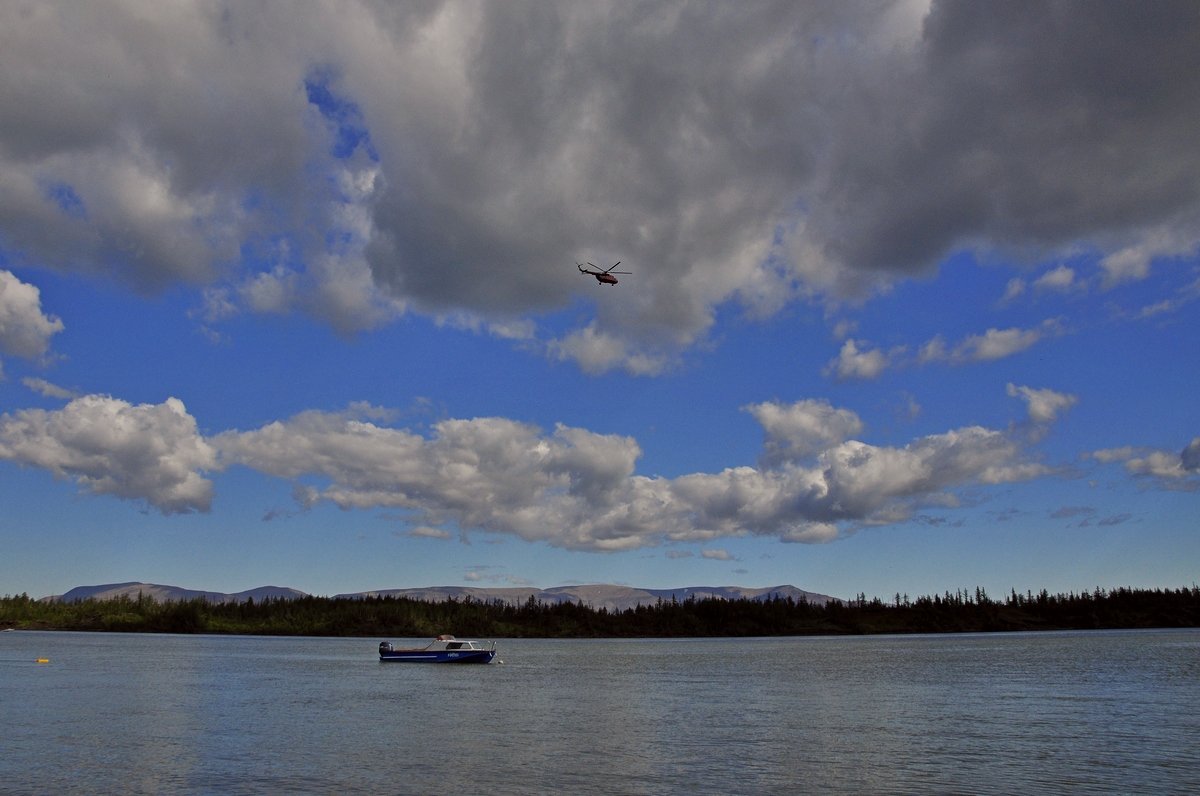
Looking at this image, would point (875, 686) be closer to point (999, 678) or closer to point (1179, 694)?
point (999, 678)

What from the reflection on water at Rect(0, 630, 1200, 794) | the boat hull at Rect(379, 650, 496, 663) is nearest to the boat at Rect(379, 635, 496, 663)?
the boat hull at Rect(379, 650, 496, 663)

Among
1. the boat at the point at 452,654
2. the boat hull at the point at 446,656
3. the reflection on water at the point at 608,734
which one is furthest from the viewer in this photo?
the boat at the point at 452,654

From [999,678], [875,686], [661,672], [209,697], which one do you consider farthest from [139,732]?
[999,678]

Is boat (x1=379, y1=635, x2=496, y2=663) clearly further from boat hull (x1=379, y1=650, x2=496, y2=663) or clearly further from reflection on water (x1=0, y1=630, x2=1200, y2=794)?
reflection on water (x1=0, y1=630, x2=1200, y2=794)

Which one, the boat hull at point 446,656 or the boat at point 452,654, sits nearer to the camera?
the boat hull at point 446,656

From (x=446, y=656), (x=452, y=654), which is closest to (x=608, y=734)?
(x=452, y=654)

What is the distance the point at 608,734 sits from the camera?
7150 centimetres

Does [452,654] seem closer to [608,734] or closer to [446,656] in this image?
[446,656]

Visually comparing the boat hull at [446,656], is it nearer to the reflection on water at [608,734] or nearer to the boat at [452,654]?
the boat at [452,654]

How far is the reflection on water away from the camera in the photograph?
50812 mm

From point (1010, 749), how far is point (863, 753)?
34.6 feet

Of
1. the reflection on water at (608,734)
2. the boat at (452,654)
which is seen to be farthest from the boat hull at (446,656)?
the reflection on water at (608,734)

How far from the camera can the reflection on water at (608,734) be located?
50.8 metres

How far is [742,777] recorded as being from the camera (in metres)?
51.6
